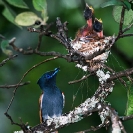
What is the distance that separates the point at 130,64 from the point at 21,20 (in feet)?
12.3

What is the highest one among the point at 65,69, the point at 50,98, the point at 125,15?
the point at 125,15

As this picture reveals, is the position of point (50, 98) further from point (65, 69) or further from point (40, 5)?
point (40, 5)

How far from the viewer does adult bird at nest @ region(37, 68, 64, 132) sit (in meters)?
4.95

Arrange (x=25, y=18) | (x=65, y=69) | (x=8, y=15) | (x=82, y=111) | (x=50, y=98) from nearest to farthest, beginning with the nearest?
1. (x=25, y=18)
2. (x=8, y=15)
3. (x=82, y=111)
4. (x=50, y=98)
5. (x=65, y=69)

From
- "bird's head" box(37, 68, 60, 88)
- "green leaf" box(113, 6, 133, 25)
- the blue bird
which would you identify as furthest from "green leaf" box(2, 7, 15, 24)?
"bird's head" box(37, 68, 60, 88)

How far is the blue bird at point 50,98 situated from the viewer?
495cm

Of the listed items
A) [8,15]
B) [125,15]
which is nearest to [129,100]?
[125,15]

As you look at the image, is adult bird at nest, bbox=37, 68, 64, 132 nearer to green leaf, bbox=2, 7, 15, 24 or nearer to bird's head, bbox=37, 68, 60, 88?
bird's head, bbox=37, 68, 60, 88

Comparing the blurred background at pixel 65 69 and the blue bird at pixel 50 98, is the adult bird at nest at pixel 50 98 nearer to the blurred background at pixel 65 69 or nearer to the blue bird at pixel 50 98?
the blue bird at pixel 50 98

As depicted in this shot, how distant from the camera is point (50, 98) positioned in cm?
507

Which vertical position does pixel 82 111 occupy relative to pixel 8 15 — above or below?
below

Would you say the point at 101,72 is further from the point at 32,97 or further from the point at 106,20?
the point at 32,97

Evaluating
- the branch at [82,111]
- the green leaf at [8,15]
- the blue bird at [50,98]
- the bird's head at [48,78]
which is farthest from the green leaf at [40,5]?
the bird's head at [48,78]

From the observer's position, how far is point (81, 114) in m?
2.85
